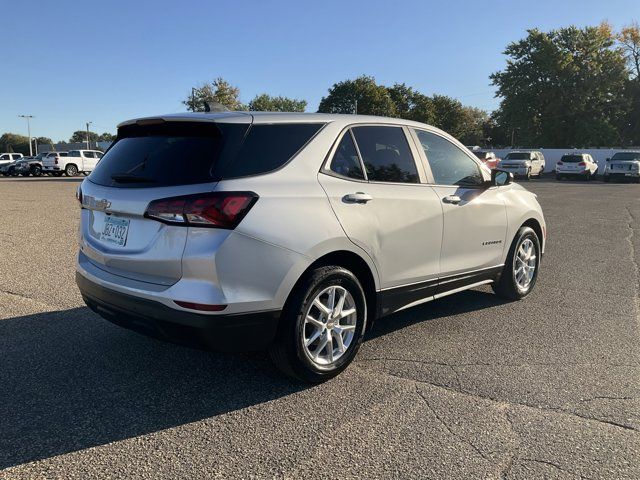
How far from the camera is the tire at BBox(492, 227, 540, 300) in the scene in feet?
17.7

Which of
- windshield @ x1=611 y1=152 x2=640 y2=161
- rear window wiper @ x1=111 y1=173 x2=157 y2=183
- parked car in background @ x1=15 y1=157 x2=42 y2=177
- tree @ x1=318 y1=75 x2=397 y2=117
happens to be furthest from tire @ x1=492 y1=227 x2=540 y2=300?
Answer: tree @ x1=318 y1=75 x2=397 y2=117

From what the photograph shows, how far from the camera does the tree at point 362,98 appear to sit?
7581cm

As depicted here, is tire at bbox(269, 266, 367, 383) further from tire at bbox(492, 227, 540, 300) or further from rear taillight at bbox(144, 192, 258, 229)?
tire at bbox(492, 227, 540, 300)

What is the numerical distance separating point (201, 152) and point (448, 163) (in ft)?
7.88

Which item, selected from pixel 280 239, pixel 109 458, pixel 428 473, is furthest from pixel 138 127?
pixel 428 473

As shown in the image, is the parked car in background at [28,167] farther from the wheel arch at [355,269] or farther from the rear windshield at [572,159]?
the wheel arch at [355,269]

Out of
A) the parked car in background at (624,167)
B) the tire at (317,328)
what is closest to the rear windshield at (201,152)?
the tire at (317,328)

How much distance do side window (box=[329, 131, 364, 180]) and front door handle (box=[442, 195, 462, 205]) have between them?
0.98 m

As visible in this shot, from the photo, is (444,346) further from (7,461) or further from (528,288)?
(7,461)

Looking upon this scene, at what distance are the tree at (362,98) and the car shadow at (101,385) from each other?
238ft

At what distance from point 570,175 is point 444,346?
3226 centimetres

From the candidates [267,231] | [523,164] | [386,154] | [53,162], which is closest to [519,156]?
[523,164]

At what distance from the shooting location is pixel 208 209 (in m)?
2.98

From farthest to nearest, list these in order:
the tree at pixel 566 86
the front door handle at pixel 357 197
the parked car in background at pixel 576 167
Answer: the tree at pixel 566 86
the parked car in background at pixel 576 167
the front door handle at pixel 357 197
